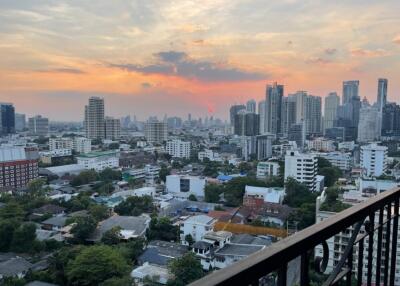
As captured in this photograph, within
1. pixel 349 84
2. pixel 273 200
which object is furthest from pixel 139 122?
pixel 273 200

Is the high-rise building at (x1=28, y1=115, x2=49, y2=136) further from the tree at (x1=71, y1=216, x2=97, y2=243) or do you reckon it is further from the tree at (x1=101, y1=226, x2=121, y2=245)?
the tree at (x1=101, y1=226, x2=121, y2=245)

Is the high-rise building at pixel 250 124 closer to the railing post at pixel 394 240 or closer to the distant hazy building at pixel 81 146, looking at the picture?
the distant hazy building at pixel 81 146

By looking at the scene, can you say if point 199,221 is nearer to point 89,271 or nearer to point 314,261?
point 89,271

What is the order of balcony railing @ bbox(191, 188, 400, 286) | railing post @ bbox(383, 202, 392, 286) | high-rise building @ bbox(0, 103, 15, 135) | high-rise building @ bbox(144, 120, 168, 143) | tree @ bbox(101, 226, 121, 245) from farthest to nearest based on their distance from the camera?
high-rise building @ bbox(0, 103, 15, 135)
high-rise building @ bbox(144, 120, 168, 143)
tree @ bbox(101, 226, 121, 245)
railing post @ bbox(383, 202, 392, 286)
balcony railing @ bbox(191, 188, 400, 286)

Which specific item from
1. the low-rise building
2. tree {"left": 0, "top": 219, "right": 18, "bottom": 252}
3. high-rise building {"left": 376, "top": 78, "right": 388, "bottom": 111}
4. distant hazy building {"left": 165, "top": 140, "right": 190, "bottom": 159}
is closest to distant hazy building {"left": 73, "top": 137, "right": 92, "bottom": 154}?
the low-rise building

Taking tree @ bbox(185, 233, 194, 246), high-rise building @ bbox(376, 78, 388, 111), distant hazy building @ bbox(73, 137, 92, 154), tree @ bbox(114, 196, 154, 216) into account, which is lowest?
tree @ bbox(185, 233, 194, 246)

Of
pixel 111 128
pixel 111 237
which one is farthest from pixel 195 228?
pixel 111 128

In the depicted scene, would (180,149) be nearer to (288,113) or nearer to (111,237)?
(288,113)

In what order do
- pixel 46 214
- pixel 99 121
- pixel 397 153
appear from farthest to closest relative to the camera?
pixel 99 121 < pixel 397 153 < pixel 46 214
